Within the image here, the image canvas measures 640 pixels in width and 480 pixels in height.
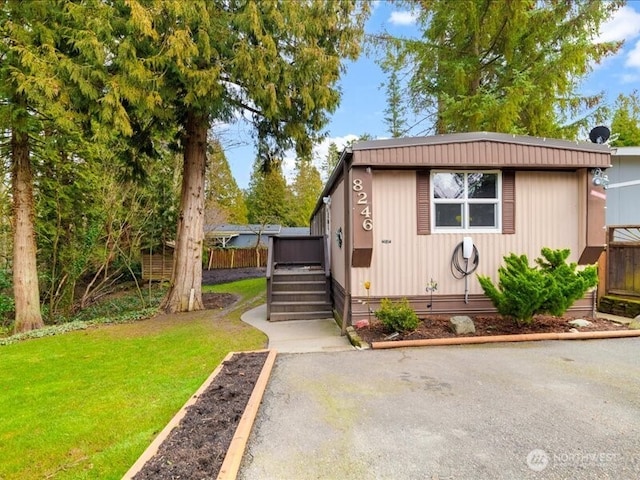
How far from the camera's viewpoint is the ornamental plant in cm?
512

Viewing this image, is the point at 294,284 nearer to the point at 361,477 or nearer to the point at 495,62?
the point at 361,477

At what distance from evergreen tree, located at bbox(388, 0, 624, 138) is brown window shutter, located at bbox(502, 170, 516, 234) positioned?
153 inches

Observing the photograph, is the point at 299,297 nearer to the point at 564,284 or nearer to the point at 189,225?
the point at 189,225

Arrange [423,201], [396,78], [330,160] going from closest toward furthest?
[423,201] < [396,78] < [330,160]

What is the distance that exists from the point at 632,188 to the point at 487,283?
6.62 metres

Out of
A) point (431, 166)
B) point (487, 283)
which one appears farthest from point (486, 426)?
point (431, 166)

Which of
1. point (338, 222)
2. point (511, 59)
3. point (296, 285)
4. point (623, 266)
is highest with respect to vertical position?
point (511, 59)

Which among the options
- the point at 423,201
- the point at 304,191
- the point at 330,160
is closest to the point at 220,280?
the point at 423,201

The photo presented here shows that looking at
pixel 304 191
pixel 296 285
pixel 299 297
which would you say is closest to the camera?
pixel 299 297

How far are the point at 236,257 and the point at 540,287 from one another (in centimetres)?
2051

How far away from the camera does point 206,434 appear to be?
109 inches

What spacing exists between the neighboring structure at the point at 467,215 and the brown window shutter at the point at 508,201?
17mm

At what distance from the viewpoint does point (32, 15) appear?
6.70 m

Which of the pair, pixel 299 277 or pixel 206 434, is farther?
pixel 299 277
